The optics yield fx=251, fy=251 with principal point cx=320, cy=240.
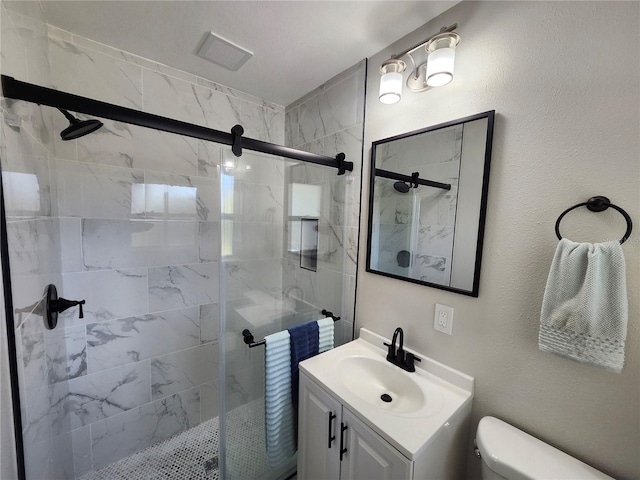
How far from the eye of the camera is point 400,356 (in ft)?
4.24

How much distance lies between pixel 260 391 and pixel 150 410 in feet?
3.19

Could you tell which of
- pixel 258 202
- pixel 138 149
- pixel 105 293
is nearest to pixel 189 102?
pixel 138 149

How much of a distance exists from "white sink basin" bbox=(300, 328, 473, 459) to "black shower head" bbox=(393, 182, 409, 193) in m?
0.85

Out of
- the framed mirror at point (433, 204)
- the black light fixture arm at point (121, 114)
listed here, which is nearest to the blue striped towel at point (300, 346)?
the framed mirror at point (433, 204)

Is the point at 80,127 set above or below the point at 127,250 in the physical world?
above

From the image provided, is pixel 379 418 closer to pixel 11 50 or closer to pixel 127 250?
pixel 127 250

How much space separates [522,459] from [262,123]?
94.5 inches

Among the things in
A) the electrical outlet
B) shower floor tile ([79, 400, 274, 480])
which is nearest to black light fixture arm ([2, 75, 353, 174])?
the electrical outlet

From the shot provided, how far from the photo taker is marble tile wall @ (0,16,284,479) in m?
1.11

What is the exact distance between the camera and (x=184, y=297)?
180cm

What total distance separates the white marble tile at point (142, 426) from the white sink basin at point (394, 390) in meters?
1.22

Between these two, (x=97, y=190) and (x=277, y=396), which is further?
(x=97, y=190)

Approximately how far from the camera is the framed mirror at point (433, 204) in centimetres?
108

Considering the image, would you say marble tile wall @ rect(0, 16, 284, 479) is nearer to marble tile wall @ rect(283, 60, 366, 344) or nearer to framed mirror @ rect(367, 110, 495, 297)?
marble tile wall @ rect(283, 60, 366, 344)
